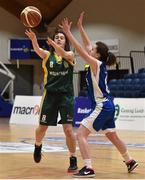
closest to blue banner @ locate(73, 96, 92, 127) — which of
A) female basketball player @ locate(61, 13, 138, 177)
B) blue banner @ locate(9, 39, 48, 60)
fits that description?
female basketball player @ locate(61, 13, 138, 177)

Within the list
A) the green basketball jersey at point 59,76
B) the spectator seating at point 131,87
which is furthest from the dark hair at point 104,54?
the spectator seating at point 131,87

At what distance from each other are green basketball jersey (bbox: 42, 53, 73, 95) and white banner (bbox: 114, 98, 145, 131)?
7.76 m

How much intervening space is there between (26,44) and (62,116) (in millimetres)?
20251

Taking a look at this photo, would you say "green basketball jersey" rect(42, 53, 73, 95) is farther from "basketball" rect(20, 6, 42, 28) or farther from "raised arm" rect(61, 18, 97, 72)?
"basketball" rect(20, 6, 42, 28)

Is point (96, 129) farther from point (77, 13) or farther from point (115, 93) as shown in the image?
point (77, 13)

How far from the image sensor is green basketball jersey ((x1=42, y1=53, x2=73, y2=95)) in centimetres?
540

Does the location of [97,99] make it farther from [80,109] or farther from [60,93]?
[80,109]

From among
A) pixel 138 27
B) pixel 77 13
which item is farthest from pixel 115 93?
pixel 77 13

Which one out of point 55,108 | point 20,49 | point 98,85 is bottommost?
point 55,108

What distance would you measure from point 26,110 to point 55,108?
33.1 feet

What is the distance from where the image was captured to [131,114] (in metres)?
13.1

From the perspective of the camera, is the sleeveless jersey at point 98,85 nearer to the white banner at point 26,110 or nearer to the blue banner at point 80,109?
the blue banner at point 80,109

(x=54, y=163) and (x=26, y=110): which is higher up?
(x=26, y=110)

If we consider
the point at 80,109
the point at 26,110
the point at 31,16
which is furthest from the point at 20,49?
the point at 31,16
